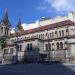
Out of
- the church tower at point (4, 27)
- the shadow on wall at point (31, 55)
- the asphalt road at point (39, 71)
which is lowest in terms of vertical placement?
the asphalt road at point (39, 71)

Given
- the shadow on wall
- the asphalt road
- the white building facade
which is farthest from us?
the shadow on wall

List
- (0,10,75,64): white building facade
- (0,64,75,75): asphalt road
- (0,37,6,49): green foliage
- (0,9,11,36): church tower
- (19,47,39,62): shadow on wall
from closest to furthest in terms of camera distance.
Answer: (0,64,75,75): asphalt road
(0,10,75,64): white building facade
(19,47,39,62): shadow on wall
(0,37,6,49): green foliage
(0,9,11,36): church tower

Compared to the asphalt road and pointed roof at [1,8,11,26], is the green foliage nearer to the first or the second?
pointed roof at [1,8,11,26]

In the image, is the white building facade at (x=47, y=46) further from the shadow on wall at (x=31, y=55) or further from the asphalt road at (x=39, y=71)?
the asphalt road at (x=39, y=71)

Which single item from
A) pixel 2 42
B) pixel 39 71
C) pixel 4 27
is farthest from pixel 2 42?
pixel 39 71

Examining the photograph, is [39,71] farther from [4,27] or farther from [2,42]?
[4,27]

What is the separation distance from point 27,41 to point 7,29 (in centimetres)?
2664

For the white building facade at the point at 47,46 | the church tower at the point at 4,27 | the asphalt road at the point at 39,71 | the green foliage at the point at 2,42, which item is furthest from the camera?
the church tower at the point at 4,27

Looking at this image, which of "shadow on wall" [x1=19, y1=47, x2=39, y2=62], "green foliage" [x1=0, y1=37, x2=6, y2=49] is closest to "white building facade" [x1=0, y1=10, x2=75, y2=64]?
"shadow on wall" [x1=19, y1=47, x2=39, y2=62]

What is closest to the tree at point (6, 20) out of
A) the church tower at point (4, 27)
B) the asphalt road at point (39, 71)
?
the church tower at point (4, 27)

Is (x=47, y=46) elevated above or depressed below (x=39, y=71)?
above

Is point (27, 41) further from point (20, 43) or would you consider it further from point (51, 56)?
point (51, 56)

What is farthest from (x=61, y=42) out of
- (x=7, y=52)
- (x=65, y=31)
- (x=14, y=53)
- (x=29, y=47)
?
(x=7, y=52)

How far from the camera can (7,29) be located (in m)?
98.4
